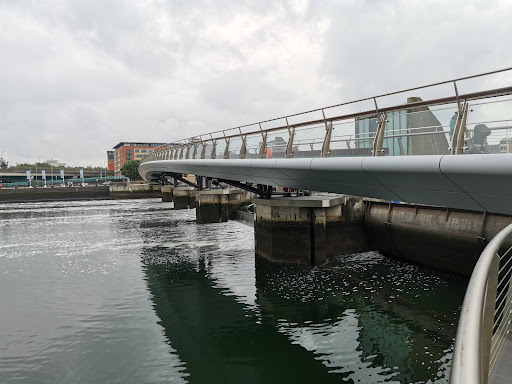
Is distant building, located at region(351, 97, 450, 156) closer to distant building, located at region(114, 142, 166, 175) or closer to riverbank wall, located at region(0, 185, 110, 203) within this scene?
riverbank wall, located at region(0, 185, 110, 203)

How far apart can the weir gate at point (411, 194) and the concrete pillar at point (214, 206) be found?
298 inches

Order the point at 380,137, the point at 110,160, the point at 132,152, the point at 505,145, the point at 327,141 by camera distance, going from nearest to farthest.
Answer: the point at 505,145 → the point at 380,137 → the point at 327,141 → the point at 132,152 → the point at 110,160

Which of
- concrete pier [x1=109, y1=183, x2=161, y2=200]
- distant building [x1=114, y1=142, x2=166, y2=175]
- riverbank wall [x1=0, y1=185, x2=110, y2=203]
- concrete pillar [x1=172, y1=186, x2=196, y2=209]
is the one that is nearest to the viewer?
concrete pillar [x1=172, y1=186, x2=196, y2=209]

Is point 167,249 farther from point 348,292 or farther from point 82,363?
point 82,363

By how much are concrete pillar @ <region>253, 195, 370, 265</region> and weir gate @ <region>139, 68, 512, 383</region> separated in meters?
0.04

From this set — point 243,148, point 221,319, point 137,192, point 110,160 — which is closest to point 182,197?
point 137,192

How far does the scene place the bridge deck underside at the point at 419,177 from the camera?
651cm

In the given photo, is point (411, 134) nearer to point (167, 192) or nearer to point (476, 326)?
point (476, 326)

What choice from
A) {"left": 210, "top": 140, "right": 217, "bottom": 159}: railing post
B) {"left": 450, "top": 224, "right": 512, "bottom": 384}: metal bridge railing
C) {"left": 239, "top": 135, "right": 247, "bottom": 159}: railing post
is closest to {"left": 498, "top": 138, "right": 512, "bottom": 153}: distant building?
{"left": 450, "top": 224, "right": 512, "bottom": 384}: metal bridge railing

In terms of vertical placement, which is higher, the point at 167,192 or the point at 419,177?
the point at 419,177

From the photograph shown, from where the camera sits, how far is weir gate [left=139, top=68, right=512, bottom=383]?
201 centimetres

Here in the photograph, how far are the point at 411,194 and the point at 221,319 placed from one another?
5.02 meters

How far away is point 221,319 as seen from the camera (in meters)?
9.49

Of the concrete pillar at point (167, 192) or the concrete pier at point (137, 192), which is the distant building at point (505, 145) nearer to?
the concrete pillar at point (167, 192)
